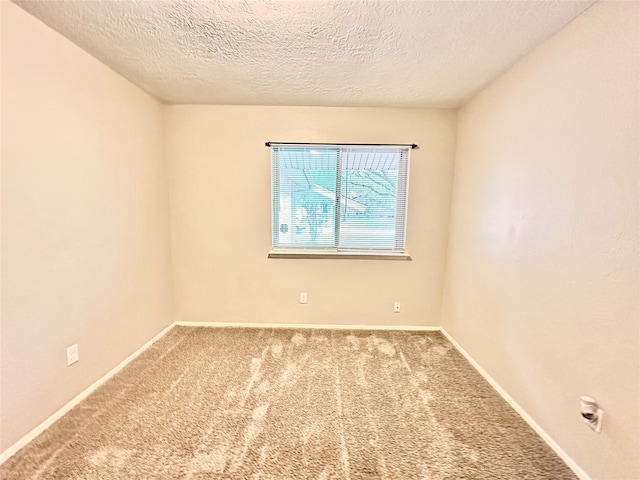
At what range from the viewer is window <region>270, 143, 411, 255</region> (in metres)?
2.76

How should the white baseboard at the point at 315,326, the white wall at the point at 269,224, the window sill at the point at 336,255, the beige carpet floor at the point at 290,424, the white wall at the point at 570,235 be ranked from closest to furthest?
the white wall at the point at 570,235 → the beige carpet floor at the point at 290,424 → the white wall at the point at 269,224 → the window sill at the point at 336,255 → the white baseboard at the point at 315,326

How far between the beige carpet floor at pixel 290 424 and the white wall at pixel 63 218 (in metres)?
0.32

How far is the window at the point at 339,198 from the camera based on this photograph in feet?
9.06

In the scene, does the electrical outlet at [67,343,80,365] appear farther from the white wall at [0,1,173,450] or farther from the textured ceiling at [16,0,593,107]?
the textured ceiling at [16,0,593,107]

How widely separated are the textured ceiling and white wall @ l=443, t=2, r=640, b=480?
277 mm

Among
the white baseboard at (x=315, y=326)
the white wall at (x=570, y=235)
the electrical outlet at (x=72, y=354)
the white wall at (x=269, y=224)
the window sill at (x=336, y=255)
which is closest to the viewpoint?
the white wall at (x=570, y=235)

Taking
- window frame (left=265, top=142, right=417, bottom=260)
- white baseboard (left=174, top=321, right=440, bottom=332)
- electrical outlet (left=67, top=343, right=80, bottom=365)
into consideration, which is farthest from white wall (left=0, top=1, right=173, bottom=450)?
window frame (left=265, top=142, right=417, bottom=260)

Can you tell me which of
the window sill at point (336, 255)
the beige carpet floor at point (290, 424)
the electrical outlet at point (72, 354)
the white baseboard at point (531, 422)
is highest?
the window sill at point (336, 255)

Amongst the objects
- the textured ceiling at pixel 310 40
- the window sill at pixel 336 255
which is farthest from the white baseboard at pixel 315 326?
the textured ceiling at pixel 310 40

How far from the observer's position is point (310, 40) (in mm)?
1638

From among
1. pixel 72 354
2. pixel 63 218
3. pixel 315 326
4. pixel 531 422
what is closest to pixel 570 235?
pixel 531 422

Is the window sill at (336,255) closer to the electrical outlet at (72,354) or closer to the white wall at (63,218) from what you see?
the white wall at (63,218)

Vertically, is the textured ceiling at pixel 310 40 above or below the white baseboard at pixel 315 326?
above

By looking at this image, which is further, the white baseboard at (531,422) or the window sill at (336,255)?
the window sill at (336,255)
